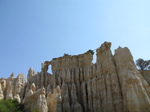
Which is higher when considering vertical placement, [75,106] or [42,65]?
[42,65]

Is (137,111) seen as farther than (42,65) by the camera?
No

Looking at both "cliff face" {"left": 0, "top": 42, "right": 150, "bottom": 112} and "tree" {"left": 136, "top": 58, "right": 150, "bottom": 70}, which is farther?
"tree" {"left": 136, "top": 58, "right": 150, "bottom": 70}

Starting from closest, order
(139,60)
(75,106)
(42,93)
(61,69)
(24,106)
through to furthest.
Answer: (42,93)
(24,106)
(75,106)
(61,69)
(139,60)

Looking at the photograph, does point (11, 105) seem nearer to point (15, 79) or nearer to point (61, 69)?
point (15, 79)

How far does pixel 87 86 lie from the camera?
36.2m

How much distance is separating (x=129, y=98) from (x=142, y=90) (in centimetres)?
225

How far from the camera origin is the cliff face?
23.2m

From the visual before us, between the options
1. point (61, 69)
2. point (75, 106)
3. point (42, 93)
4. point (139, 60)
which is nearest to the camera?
point (42, 93)

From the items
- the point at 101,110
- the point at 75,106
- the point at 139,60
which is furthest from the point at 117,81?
the point at 139,60

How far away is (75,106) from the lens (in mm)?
33312

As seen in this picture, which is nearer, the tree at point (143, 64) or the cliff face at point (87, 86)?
the cliff face at point (87, 86)

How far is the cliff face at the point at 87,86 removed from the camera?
23.2 meters

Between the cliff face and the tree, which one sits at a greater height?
the tree

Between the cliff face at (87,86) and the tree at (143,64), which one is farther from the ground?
the tree at (143,64)
